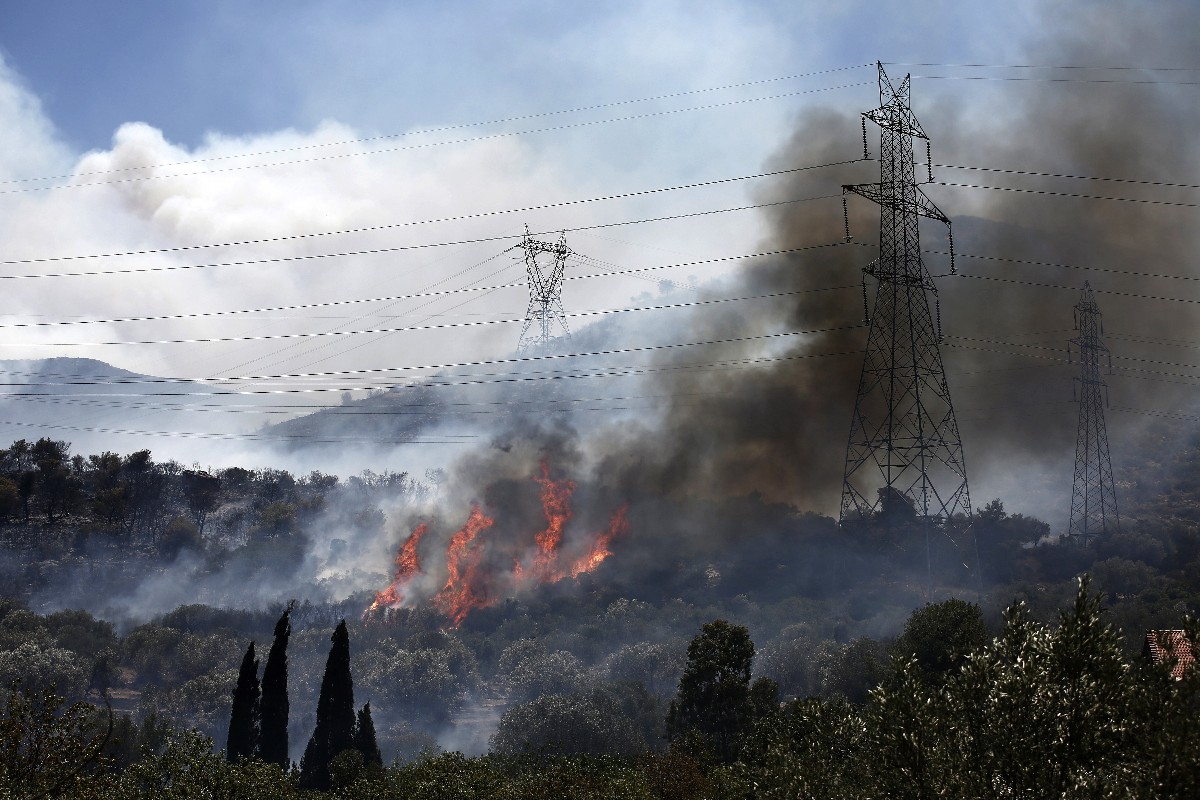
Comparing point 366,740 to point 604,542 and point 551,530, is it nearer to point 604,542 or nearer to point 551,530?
point 551,530

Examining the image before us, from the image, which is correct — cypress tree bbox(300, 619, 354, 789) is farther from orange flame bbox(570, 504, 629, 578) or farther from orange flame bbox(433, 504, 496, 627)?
orange flame bbox(570, 504, 629, 578)

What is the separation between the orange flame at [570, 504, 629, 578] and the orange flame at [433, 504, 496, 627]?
1303 centimetres

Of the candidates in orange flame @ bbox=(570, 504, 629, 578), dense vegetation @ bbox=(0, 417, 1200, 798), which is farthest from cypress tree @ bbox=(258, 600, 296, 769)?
orange flame @ bbox=(570, 504, 629, 578)

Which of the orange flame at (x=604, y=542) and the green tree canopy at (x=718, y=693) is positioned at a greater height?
the orange flame at (x=604, y=542)

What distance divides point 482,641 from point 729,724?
5744 cm


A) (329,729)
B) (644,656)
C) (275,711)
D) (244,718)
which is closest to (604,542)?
(644,656)

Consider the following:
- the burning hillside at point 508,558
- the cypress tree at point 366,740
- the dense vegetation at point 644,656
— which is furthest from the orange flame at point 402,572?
the cypress tree at point 366,740

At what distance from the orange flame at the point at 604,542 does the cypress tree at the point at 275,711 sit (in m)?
74.2

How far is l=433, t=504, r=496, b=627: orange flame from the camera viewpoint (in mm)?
134750

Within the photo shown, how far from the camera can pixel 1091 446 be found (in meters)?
171

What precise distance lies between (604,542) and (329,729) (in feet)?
254

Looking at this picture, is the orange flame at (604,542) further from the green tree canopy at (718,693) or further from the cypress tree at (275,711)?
the cypress tree at (275,711)

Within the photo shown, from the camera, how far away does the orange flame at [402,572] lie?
13935cm

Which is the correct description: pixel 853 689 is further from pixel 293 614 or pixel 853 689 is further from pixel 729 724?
pixel 293 614
